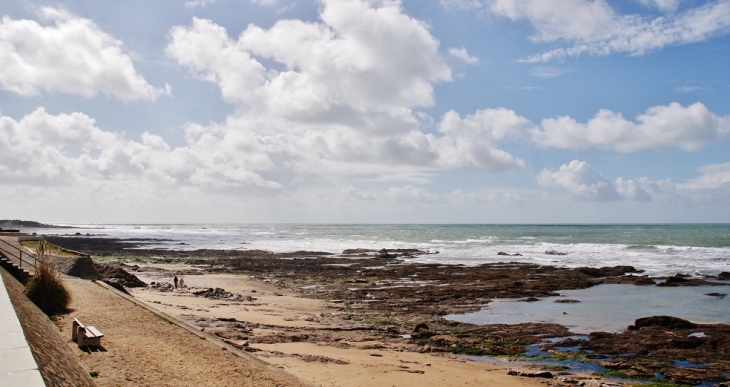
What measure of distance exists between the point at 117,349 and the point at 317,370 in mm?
3928

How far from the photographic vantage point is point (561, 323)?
55.3 ft

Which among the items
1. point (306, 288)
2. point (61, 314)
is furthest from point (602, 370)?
point (306, 288)

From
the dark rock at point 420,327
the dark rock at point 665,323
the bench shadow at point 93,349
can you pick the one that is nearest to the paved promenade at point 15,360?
the bench shadow at point 93,349

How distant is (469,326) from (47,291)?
39.9 feet

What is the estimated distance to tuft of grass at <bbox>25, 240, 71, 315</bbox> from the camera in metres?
12.4

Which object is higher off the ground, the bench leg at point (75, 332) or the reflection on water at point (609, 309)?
the bench leg at point (75, 332)

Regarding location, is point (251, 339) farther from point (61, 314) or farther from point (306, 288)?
point (306, 288)

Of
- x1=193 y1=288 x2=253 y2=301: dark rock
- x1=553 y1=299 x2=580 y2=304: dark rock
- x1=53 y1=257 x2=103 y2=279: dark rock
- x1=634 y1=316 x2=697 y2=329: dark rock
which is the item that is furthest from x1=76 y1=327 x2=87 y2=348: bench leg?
x1=553 y1=299 x2=580 y2=304: dark rock

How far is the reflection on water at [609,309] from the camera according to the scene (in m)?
17.2

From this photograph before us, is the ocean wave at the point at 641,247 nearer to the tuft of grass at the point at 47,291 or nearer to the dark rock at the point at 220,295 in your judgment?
the dark rock at the point at 220,295

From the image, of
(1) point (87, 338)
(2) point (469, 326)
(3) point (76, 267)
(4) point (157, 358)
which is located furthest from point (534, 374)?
(3) point (76, 267)

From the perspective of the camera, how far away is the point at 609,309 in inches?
777

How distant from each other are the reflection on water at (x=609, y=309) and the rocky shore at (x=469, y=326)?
0.88 metres

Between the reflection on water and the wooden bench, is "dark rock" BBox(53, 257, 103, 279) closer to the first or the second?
the wooden bench
